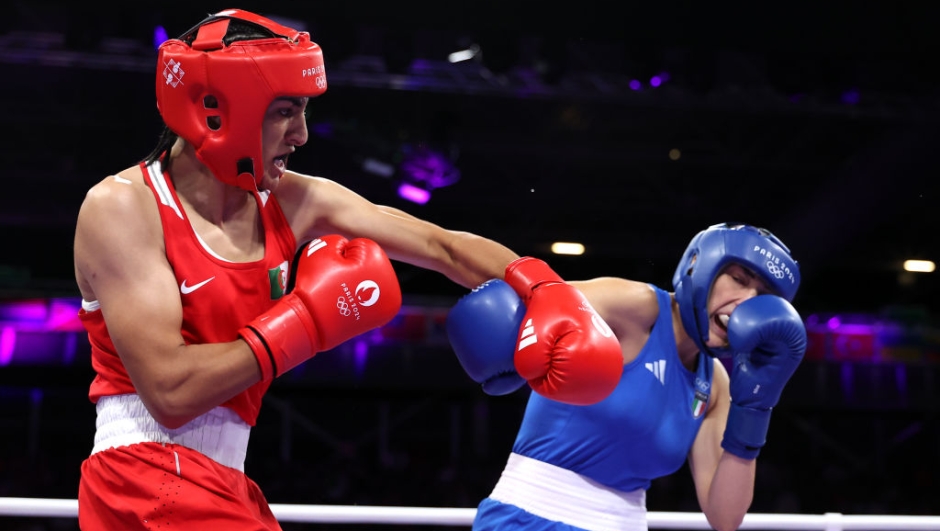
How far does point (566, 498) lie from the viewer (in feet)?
7.27

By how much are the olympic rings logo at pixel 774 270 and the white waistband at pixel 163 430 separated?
4.56ft

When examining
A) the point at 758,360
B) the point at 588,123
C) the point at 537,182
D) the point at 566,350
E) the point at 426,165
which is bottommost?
the point at 537,182

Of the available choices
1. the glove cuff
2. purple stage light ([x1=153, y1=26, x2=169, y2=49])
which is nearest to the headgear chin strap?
the glove cuff

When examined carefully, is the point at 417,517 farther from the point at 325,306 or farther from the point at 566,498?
the point at 325,306

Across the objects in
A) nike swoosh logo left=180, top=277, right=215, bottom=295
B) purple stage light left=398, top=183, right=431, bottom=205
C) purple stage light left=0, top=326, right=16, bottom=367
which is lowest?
purple stage light left=0, top=326, right=16, bottom=367

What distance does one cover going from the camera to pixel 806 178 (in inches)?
347

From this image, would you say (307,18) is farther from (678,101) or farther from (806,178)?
(806,178)

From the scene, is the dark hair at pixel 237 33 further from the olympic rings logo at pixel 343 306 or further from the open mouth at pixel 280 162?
the olympic rings logo at pixel 343 306

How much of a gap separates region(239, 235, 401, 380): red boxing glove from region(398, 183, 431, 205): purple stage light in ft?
19.0

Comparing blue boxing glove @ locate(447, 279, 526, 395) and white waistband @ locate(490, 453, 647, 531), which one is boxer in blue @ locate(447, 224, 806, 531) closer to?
white waistband @ locate(490, 453, 647, 531)

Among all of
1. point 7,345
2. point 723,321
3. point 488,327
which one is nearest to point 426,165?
point 7,345

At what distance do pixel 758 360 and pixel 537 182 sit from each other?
621 cm

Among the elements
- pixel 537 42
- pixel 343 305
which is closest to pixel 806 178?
pixel 537 42

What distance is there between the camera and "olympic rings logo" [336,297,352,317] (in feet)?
5.23
